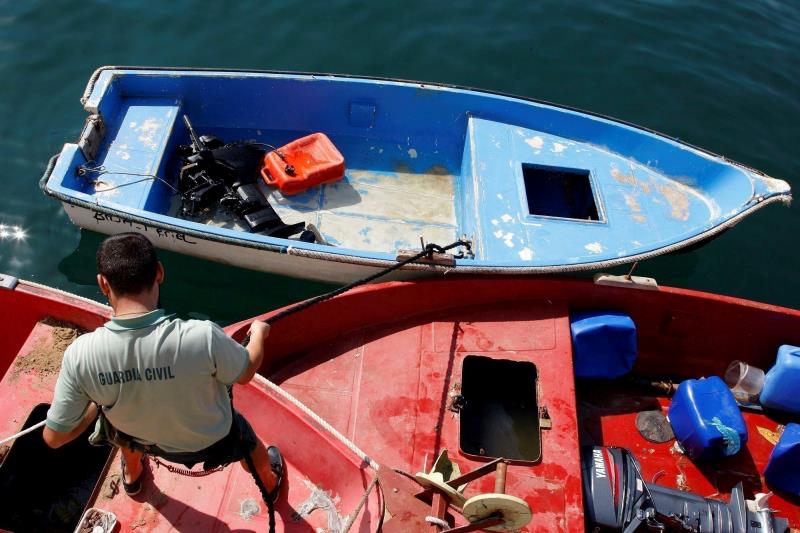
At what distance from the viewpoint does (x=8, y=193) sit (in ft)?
22.0

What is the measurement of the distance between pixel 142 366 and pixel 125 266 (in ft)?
1.32

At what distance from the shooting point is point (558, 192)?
6395mm

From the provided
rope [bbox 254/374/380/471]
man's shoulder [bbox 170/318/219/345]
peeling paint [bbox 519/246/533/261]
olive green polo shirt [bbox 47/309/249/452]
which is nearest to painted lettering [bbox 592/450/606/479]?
rope [bbox 254/374/380/471]

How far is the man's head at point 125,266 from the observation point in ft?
7.73

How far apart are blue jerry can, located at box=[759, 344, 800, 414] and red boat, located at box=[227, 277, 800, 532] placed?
203 mm

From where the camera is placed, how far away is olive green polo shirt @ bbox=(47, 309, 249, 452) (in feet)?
7.83

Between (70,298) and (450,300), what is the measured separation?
2.80 m

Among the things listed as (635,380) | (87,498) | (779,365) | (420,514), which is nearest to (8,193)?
(87,498)

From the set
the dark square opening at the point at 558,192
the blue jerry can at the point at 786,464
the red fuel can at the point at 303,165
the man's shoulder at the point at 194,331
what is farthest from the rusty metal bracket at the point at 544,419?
the red fuel can at the point at 303,165

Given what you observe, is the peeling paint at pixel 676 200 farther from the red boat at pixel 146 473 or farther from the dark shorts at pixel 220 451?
the dark shorts at pixel 220 451

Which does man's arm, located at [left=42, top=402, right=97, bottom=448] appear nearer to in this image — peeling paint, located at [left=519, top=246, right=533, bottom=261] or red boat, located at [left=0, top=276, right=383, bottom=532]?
red boat, located at [left=0, top=276, right=383, bottom=532]

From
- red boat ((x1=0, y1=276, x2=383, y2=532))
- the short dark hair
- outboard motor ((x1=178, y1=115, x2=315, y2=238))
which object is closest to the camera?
the short dark hair

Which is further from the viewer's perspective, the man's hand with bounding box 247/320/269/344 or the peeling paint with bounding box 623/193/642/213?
the peeling paint with bounding box 623/193/642/213

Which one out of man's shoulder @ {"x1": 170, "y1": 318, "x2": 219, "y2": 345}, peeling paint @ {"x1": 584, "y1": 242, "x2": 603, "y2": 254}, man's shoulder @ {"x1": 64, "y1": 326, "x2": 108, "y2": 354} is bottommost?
peeling paint @ {"x1": 584, "y1": 242, "x2": 603, "y2": 254}
